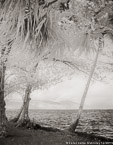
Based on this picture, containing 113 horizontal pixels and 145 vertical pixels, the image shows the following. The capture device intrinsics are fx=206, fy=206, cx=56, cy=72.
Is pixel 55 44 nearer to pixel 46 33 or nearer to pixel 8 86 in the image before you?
pixel 46 33

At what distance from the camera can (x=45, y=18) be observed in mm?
4055

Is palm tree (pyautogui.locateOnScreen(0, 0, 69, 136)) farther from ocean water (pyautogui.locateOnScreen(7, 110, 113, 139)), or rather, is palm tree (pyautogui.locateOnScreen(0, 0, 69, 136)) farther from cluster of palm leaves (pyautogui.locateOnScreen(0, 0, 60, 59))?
ocean water (pyautogui.locateOnScreen(7, 110, 113, 139))

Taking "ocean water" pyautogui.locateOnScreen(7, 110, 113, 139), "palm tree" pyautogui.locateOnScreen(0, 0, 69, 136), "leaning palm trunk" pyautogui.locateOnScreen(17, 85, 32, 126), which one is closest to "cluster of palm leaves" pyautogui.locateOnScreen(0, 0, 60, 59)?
"palm tree" pyautogui.locateOnScreen(0, 0, 69, 136)

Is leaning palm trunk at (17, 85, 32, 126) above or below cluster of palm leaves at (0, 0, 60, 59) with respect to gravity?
below

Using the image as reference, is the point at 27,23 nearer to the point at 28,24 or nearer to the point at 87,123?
the point at 28,24

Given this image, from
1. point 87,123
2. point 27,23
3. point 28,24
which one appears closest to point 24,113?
point 27,23

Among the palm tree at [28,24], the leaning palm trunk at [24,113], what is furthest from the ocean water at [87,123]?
the palm tree at [28,24]

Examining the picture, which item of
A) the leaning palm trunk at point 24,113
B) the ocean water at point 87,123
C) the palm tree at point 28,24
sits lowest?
the ocean water at point 87,123

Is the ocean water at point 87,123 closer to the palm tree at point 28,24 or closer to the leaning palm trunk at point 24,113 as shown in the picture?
the leaning palm trunk at point 24,113

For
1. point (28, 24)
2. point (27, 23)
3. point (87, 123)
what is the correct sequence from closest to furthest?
point (28, 24) < point (27, 23) < point (87, 123)

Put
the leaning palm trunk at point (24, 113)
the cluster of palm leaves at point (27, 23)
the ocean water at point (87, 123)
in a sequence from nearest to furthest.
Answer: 1. the cluster of palm leaves at point (27, 23)
2. the leaning palm trunk at point (24, 113)
3. the ocean water at point (87, 123)

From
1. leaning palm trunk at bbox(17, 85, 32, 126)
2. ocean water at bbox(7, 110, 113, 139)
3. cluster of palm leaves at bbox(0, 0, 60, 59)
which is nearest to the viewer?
cluster of palm leaves at bbox(0, 0, 60, 59)

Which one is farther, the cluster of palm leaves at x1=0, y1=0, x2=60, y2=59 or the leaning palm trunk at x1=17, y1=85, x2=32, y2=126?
the leaning palm trunk at x1=17, y1=85, x2=32, y2=126

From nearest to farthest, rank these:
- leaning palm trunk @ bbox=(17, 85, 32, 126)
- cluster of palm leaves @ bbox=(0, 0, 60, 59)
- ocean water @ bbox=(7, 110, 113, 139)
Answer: cluster of palm leaves @ bbox=(0, 0, 60, 59), leaning palm trunk @ bbox=(17, 85, 32, 126), ocean water @ bbox=(7, 110, 113, 139)
